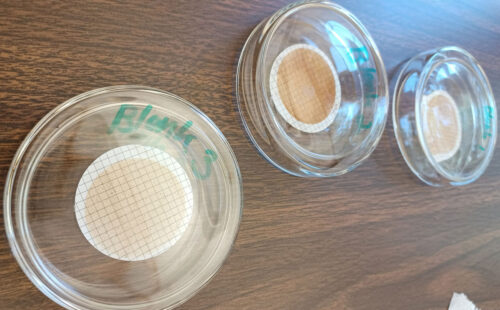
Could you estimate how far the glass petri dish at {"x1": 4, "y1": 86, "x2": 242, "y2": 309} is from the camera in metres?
0.44

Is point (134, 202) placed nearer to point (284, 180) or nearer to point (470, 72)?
point (284, 180)

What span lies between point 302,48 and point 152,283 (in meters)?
0.43

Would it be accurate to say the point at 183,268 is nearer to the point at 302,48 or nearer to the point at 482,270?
the point at 302,48

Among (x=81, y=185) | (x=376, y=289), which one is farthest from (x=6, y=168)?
(x=376, y=289)

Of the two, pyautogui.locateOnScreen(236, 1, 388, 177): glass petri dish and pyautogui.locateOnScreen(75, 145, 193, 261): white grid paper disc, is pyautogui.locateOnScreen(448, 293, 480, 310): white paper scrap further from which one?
pyautogui.locateOnScreen(75, 145, 193, 261): white grid paper disc

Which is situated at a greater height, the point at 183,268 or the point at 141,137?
the point at 141,137

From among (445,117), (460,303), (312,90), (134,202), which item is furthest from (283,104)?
(460,303)

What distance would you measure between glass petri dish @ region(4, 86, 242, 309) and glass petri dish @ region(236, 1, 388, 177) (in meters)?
0.08

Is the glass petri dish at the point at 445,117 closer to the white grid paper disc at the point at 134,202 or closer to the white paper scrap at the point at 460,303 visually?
the white paper scrap at the point at 460,303

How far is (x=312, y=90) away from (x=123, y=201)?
34cm

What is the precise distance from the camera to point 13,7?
42 cm

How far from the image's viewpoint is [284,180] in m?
0.55

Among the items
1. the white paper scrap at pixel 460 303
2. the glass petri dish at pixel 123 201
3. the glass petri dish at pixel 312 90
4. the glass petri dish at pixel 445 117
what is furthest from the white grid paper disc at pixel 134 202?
the white paper scrap at pixel 460 303

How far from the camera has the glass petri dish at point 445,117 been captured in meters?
0.67
